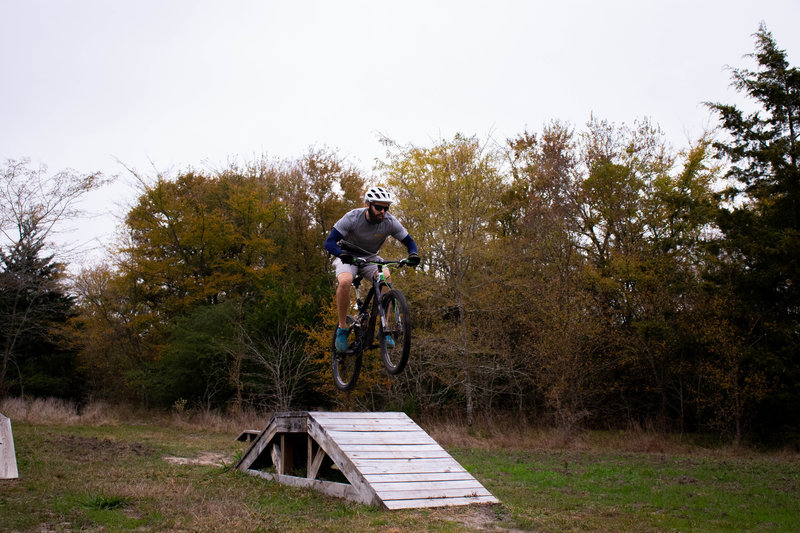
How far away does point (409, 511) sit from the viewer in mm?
6770

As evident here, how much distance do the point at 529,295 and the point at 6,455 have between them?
1520 centimetres

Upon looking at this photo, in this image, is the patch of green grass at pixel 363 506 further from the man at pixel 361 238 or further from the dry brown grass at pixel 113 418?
the dry brown grass at pixel 113 418

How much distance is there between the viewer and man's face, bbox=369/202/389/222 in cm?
614

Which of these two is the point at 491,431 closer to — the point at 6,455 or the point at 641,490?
the point at 641,490

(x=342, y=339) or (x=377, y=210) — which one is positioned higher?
(x=377, y=210)

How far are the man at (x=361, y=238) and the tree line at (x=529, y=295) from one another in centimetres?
1289

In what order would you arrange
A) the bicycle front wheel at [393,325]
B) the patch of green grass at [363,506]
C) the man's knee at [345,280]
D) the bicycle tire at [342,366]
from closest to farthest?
the bicycle front wheel at [393,325] < the man's knee at [345,280] < the patch of green grass at [363,506] < the bicycle tire at [342,366]

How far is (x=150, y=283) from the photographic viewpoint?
93.9ft

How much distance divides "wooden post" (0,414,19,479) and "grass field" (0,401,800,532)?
11 centimetres

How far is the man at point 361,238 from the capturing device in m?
6.17

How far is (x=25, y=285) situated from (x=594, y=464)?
877 inches

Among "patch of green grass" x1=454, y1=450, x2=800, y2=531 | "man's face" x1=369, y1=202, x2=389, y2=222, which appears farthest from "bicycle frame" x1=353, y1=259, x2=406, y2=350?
"patch of green grass" x1=454, y1=450, x2=800, y2=531

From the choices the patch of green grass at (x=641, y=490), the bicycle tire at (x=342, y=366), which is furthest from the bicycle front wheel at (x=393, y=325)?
the patch of green grass at (x=641, y=490)

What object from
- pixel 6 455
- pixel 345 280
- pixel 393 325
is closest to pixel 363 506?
pixel 393 325
